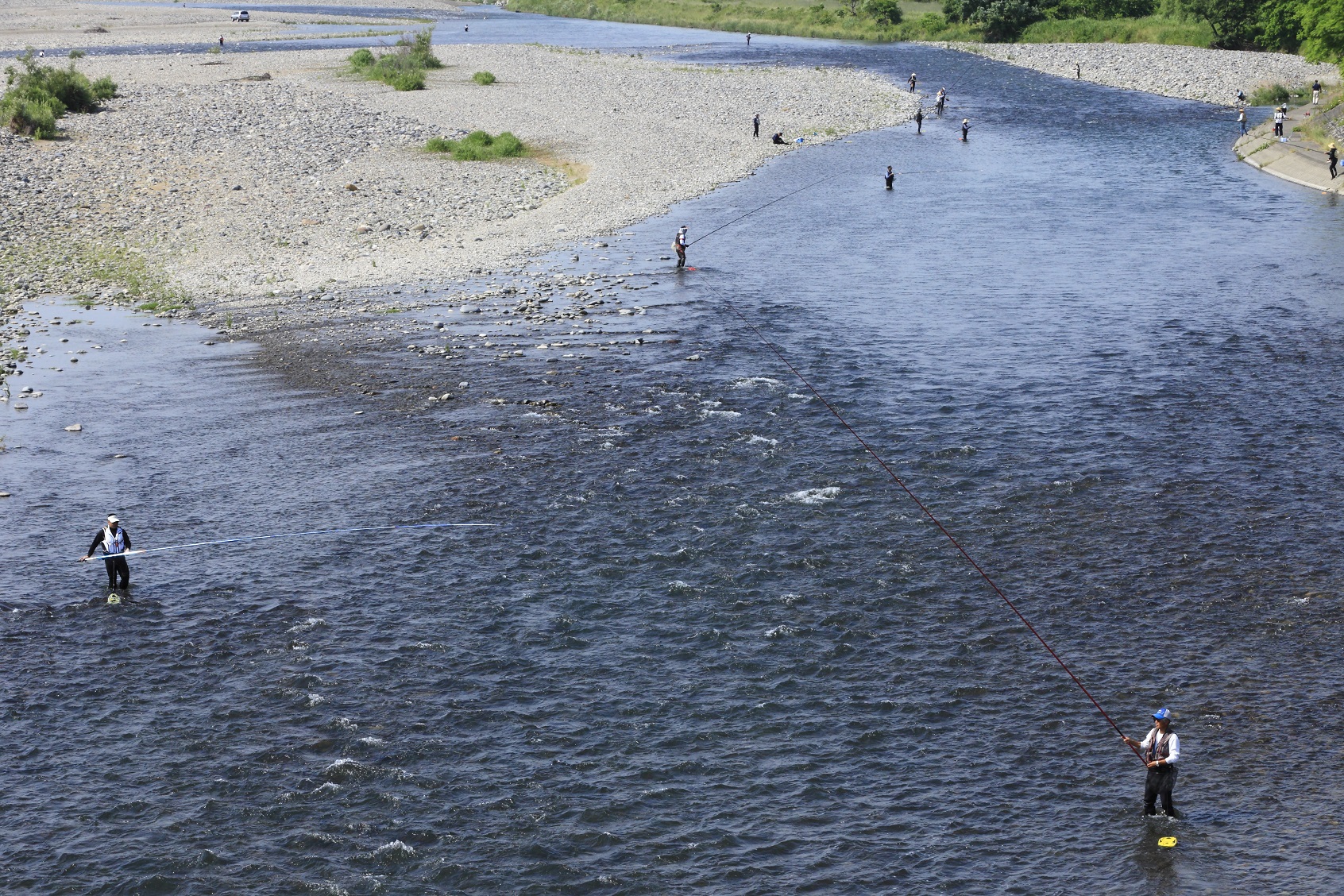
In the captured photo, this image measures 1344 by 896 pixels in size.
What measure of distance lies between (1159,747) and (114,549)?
18.6 metres

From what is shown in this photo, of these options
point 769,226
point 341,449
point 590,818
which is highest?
point 769,226

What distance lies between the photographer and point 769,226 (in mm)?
56656

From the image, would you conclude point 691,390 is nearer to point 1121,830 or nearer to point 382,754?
point 382,754

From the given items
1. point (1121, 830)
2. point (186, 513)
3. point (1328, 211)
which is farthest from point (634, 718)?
point (1328, 211)

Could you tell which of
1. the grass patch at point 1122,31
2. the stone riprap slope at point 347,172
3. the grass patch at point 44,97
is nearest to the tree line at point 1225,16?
the grass patch at point 1122,31

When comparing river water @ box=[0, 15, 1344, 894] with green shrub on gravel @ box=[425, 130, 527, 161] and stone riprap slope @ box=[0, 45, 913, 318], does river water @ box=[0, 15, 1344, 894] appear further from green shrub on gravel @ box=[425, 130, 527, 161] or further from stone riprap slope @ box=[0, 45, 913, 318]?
green shrub on gravel @ box=[425, 130, 527, 161]

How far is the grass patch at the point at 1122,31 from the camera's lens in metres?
122

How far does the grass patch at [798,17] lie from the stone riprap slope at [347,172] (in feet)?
175

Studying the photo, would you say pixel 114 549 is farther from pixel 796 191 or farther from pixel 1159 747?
pixel 796 191

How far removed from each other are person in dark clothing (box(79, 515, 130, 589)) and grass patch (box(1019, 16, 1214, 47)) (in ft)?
390

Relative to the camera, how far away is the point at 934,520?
27.4 m

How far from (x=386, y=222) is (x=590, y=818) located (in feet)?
130

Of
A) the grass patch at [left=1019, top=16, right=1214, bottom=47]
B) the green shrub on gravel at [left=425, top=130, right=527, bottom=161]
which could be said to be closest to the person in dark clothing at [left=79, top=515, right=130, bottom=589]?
the green shrub on gravel at [left=425, top=130, right=527, bottom=161]

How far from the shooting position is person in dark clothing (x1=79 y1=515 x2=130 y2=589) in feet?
78.8
